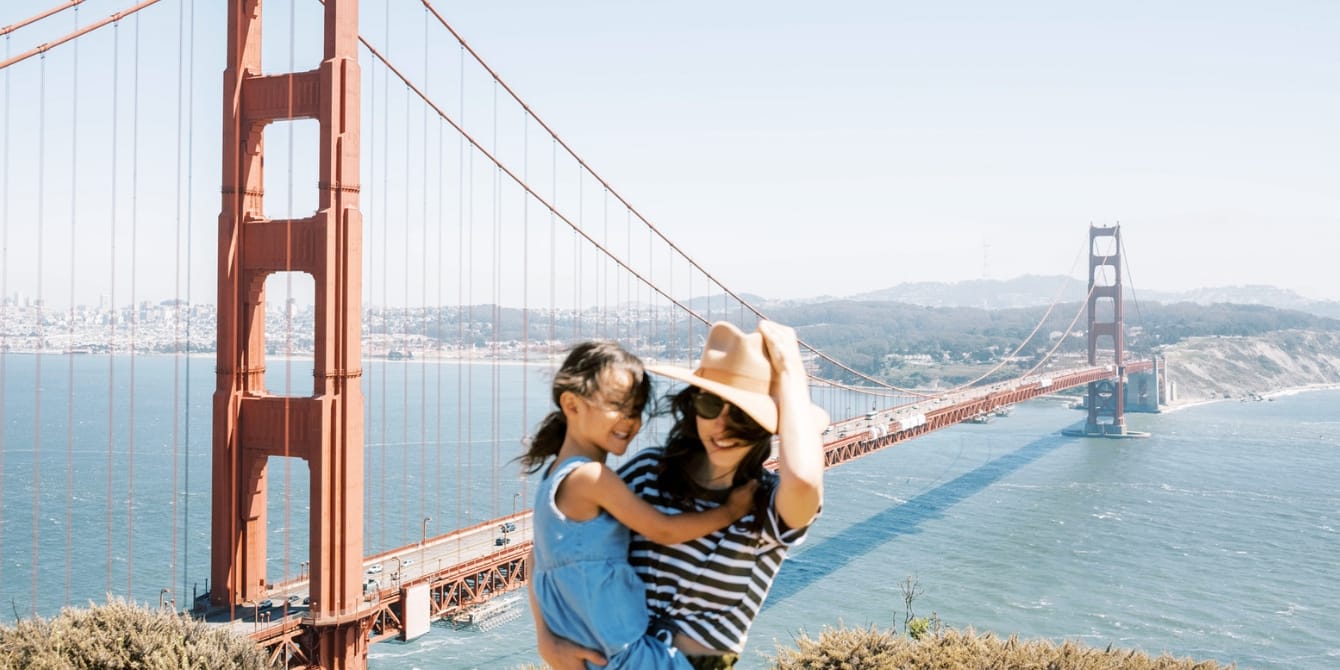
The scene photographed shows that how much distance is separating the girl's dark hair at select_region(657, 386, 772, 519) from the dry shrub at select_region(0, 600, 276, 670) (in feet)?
25.9

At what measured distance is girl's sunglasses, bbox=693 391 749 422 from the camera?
6.09ft

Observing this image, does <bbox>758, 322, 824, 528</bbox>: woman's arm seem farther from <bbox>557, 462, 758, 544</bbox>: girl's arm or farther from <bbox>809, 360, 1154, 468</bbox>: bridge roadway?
<bbox>809, 360, 1154, 468</bbox>: bridge roadway

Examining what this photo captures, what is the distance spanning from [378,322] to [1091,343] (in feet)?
213

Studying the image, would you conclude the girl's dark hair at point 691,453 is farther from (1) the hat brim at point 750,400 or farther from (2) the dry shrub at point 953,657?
(2) the dry shrub at point 953,657

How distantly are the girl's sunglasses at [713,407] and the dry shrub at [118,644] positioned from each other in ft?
26.3

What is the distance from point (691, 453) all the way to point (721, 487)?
9 cm

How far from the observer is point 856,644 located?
10.1 meters

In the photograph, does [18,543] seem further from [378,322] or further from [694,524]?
[378,322]

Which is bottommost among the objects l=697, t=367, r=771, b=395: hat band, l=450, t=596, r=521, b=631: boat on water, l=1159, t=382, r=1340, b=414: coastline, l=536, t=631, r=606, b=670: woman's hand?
l=450, t=596, r=521, b=631: boat on water

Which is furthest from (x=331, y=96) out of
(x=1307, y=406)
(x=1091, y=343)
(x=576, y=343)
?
(x=1307, y=406)

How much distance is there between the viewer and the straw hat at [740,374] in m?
1.81

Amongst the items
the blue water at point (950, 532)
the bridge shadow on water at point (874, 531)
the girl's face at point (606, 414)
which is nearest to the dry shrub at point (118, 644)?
the blue water at point (950, 532)

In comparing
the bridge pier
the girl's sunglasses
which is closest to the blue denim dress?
the girl's sunglasses

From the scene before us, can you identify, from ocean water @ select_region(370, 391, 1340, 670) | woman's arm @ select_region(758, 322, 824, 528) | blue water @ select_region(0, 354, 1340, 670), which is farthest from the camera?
blue water @ select_region(0, 354, 1340, 670)
